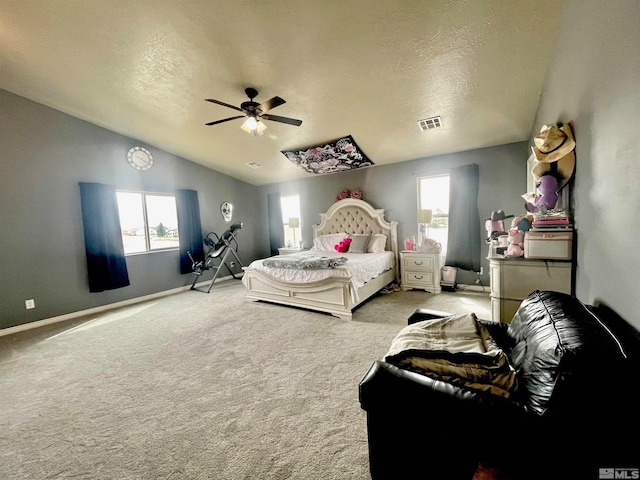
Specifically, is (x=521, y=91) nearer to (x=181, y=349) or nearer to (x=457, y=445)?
(x=457, y=445)

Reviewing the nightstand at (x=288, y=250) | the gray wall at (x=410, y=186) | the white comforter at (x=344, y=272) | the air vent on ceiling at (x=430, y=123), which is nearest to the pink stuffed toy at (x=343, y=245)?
the white comforter at (x=344, y=272)

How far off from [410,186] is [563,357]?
13.8 feet

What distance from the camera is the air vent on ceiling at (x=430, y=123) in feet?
11.1

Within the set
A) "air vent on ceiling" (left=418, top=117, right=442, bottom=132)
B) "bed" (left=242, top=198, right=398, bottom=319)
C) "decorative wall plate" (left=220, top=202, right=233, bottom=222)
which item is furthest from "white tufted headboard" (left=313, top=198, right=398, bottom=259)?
"decorative wall plate" (left=220, top=202, right=233, bottom=222)

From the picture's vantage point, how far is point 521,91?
2746 mm

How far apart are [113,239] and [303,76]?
13.0ft

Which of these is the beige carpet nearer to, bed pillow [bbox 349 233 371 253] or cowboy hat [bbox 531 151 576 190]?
bed pillow [bbox 349 233 371 253]

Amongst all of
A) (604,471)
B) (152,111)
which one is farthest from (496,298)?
(152,111)

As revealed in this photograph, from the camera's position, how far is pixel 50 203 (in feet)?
12.0

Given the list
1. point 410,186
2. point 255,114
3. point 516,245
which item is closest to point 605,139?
point 516,245

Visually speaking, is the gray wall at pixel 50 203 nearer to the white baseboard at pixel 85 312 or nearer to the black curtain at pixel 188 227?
the white baseboard at pixel 85 312

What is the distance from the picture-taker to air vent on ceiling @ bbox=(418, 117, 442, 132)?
3.37 meters

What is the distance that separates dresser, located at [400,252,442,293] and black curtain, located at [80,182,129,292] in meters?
4.80

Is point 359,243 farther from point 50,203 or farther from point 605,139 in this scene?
point 50,203
